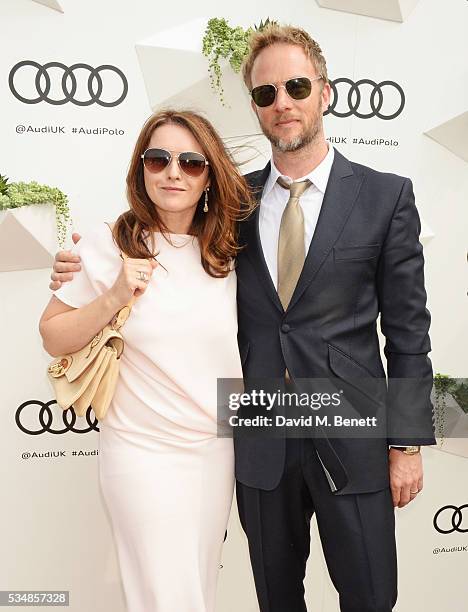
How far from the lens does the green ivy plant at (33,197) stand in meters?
2.79

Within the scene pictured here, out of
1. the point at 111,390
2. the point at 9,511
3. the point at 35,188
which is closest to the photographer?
the point at 111,390

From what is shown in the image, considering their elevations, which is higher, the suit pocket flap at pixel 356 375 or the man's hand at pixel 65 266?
the man's hand at pixel 65 266

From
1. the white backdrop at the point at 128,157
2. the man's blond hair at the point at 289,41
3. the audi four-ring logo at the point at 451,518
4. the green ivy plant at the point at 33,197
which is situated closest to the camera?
the man's blond hair at the point at 289,41

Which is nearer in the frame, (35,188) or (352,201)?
(352,201)

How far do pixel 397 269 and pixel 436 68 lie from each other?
1613mm

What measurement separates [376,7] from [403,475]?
7.17 ft

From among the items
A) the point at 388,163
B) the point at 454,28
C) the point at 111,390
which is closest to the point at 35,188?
the point at 111,390

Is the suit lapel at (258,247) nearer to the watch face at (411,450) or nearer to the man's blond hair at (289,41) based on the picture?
the man's blond hair at (289,41)

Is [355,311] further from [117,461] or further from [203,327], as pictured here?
[117,461]

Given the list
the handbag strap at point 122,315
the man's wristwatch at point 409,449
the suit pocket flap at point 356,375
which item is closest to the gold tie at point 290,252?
the suit pocket flap at point 356,375

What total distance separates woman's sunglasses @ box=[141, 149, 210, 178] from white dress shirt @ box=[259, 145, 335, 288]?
0.91ft

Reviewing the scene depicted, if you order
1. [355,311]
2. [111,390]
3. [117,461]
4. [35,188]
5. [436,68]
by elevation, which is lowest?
[117,461]

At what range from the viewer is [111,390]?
1988 millimetres

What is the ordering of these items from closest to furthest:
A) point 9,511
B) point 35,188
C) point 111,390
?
point 111,390, point 35,188, point 9,511
